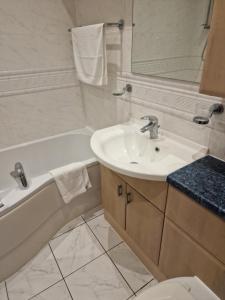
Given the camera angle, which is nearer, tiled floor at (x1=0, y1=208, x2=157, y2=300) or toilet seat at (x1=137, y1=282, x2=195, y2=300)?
toilet seat at (x1=137, y1=282, x2=195, y2=300)

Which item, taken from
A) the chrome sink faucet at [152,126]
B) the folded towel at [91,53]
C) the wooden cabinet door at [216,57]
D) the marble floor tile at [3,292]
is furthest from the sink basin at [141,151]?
the marble floor tile at [3,292]

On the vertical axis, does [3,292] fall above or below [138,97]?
below

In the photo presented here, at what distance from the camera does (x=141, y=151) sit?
130cm

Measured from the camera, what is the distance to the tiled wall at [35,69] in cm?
165

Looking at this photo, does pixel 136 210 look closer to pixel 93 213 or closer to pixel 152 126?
pixel 152 126

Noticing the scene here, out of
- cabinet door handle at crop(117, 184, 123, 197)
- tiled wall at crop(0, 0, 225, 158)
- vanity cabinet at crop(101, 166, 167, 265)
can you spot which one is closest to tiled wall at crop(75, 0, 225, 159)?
tiled wall at crop(0, 0, 225, 158)

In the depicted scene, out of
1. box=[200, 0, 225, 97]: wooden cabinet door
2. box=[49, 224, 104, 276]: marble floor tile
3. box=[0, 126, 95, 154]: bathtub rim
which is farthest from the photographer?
box=[0, 126, 95, 154]: bathtub rim

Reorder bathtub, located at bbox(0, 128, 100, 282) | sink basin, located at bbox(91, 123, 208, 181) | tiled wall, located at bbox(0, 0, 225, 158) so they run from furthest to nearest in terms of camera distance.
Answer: bathtub, located at bbox(0, 128, 100, 282) < tiled wall, located at bbox(0, 0, 225, 158) < sink basin, located at bbox(91, 123, 208, 181)

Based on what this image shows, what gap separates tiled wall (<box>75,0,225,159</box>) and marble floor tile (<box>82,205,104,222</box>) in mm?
809

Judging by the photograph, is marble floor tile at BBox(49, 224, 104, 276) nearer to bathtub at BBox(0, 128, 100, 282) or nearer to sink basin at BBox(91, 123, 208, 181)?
bathtub at BBox(0, 128, 100, 282)

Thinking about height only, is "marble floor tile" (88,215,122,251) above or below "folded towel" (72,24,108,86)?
below

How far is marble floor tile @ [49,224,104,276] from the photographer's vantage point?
139 cm

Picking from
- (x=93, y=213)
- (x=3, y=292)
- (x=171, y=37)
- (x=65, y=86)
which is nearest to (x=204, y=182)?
(x=171, y=37)

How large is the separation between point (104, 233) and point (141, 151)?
0.78m
